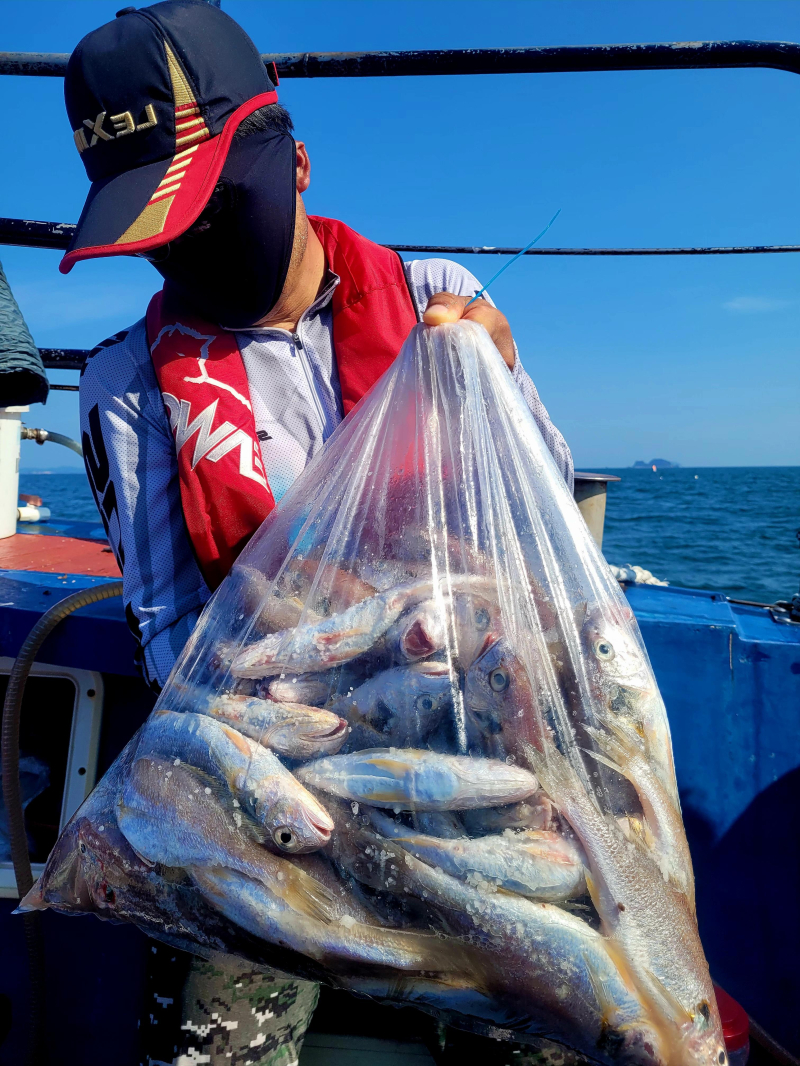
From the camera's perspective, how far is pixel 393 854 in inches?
33.5

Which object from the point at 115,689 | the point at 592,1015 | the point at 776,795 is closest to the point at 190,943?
the point at 592,1015

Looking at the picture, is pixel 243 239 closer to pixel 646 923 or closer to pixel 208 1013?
pixel 646 923

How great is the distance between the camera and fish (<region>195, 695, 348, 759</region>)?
910 millimetres

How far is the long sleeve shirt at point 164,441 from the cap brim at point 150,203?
28 centimetres

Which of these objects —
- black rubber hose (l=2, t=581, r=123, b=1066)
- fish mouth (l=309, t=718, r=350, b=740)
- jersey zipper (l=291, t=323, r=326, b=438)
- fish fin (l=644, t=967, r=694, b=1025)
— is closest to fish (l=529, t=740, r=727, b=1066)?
fish fin (l=644, t=967, r=694, b=1025)

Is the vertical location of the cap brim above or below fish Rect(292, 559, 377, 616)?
above

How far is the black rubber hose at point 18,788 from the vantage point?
5.17 feet

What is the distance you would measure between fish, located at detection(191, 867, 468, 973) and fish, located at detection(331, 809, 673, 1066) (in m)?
0.04

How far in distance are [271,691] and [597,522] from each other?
1.69 m

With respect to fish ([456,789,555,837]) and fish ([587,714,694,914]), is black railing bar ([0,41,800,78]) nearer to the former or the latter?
fish ([587,714,694,914])

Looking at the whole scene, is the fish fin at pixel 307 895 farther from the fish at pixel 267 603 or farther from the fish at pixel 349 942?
the fish at pixel 267 603

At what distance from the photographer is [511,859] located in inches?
32.6

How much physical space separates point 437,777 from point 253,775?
23 cm

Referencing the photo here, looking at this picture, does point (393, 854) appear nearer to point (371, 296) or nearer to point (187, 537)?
point (187, 537)
